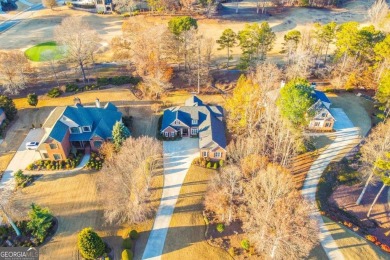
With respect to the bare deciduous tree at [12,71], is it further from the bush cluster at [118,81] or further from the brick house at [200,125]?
the brick house at [200,125]

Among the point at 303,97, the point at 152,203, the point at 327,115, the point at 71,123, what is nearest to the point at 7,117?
the point at 71,123

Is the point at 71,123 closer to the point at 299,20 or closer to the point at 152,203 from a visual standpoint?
the point at 152,203

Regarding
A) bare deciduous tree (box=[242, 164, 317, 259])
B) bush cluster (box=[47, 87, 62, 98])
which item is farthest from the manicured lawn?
bare deciduous tree (box=[242, 164, 317, 259])

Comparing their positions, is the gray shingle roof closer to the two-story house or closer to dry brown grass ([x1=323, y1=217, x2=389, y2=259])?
the two-story house

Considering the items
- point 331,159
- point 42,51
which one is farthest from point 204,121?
point 42,51

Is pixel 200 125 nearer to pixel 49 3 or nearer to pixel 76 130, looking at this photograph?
pixel 76 130

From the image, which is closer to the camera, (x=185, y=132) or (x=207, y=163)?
(x=207, y=163)

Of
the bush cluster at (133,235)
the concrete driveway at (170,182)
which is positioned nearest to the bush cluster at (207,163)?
the concrete driveway at (170,182)
